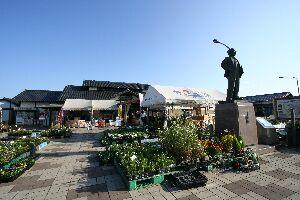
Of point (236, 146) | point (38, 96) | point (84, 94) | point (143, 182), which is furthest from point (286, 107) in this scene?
point (38, 96)

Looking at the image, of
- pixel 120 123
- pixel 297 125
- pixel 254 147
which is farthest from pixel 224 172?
pixel 120 123

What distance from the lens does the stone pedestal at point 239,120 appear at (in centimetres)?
1091

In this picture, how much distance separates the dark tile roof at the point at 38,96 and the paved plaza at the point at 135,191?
101ft

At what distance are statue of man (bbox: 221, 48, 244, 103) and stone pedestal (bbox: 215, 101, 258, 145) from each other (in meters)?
0.63

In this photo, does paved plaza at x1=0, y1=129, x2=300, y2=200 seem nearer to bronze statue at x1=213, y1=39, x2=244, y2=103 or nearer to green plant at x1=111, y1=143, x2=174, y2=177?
green plant at x1=111, y1=143, x2=174, y2=177

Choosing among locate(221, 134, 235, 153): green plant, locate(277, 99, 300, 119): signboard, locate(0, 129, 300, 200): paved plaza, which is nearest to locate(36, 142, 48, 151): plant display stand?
locate(0, 129, 300, 200): paved plaza

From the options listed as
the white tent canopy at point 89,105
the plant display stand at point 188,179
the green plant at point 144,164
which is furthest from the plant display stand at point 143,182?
the white tent canopy at point 89,105

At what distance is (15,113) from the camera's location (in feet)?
122

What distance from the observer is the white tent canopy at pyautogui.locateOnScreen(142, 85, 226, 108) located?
15.9 m

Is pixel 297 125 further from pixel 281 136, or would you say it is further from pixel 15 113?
pixel 15 113

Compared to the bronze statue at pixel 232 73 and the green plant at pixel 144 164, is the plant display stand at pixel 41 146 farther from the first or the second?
the bronze statue at pixel 232 73

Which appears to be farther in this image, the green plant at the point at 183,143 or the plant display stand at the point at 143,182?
the green plant at the point at 183,143

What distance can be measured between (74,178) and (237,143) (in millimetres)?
6456

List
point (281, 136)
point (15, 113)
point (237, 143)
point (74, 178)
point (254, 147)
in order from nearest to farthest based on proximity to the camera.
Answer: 1. point (74, 178)
2. point (237, 143)
3. point (254, 147)
4. point (281, 136)
5. point (15, 113)
